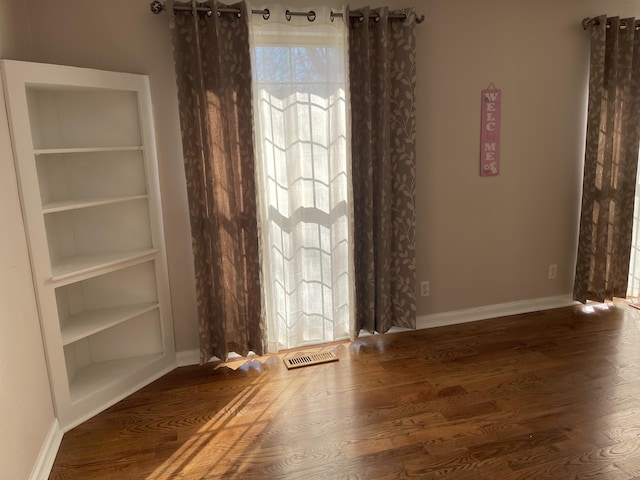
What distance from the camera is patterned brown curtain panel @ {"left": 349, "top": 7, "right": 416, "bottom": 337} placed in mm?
2945

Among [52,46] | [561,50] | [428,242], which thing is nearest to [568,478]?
[428,242]

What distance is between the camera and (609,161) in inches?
142

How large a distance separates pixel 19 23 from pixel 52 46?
0.63 feet

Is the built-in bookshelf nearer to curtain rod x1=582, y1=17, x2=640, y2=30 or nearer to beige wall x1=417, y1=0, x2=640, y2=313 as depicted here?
beige wall x1=417, y1=0, x2=640, y2=313

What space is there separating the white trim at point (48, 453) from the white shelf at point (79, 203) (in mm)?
1068

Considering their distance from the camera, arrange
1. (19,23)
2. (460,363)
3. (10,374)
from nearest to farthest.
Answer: (10,374) < (19,23) < (460,363)

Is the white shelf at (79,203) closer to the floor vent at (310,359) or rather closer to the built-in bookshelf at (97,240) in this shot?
the built-in bookshelf at (97,240)

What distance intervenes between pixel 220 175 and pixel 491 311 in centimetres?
242

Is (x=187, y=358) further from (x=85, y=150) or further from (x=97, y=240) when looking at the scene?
(x=85, y=150)

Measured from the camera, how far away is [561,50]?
3.48m

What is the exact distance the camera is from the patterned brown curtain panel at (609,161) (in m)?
3.45

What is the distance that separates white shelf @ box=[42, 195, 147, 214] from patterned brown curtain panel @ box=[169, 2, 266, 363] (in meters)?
0.37

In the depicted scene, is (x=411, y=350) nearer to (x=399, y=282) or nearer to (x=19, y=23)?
(x=399, y=282)

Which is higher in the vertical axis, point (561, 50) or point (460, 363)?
point (561, 50)
